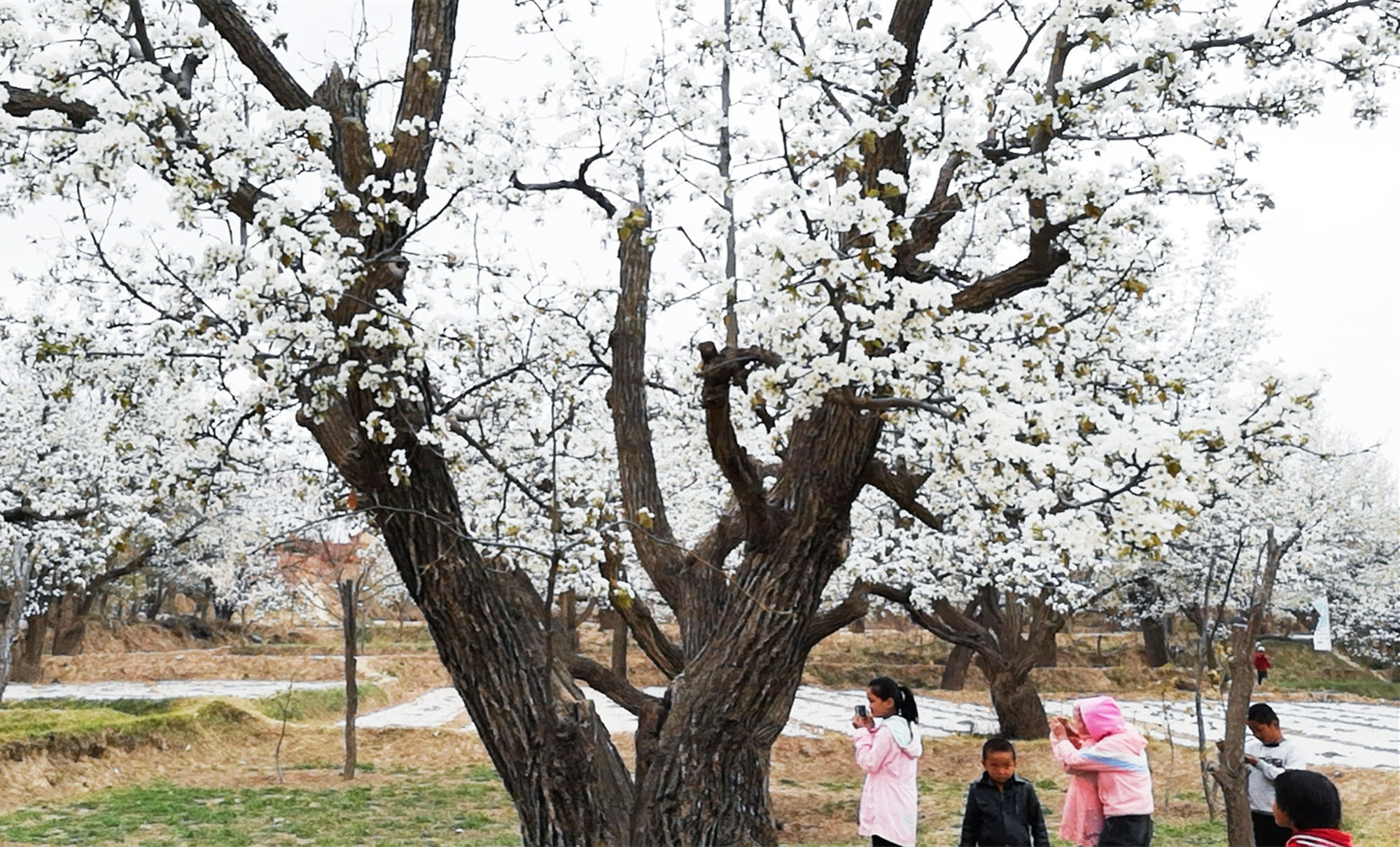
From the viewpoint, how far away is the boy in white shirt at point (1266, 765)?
5602 millimetres

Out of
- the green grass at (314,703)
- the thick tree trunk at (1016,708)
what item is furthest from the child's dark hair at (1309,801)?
the green grass at (314,703)

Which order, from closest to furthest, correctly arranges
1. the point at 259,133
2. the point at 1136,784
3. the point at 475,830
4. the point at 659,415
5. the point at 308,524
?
the point at 308,524, the point at 259,133, the point at 1136,784, the point at 659,415, the point at 475,830

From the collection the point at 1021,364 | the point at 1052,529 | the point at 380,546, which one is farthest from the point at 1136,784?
the point at 380,546

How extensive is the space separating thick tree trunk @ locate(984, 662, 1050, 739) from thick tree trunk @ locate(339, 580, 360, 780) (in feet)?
27.8

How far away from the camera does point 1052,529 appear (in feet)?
13.1

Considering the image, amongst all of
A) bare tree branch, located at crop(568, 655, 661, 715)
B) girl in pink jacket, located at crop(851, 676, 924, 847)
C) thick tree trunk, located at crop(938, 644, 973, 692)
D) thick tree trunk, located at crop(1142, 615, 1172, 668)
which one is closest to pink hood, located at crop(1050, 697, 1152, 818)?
girl in pink jacket, located at crop(851, 676, 924, 847)

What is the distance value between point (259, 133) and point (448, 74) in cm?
123

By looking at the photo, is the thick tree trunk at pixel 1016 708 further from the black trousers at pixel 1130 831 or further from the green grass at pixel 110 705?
the green grass at pixel 110 705

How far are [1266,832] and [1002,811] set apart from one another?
6.58 ft

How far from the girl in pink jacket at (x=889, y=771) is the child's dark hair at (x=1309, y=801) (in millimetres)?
1893

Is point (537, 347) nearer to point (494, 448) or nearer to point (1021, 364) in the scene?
point (494, 448)

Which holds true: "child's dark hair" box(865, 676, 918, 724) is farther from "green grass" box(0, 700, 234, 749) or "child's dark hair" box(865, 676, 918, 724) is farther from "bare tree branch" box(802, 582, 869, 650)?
"green grass" box(0, 700, 234, 749)

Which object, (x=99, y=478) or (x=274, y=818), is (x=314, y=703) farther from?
(x=274, y=818)

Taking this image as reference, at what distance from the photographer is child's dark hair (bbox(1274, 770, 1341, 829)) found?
133 inches
